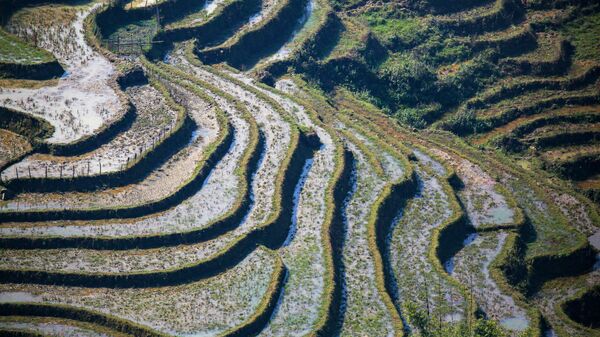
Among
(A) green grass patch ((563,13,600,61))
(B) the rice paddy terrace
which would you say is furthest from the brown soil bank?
(A) green grass patch ((563,13,600,61))

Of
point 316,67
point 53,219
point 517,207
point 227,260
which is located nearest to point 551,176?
point 517,207

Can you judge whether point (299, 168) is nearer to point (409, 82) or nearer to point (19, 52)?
point (409, 82)

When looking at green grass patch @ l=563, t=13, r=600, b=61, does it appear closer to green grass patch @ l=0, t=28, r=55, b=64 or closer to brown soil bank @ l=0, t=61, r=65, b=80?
green grass patch @ l=0, t=28, r=55, b=64

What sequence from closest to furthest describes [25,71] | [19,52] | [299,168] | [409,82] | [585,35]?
[299,168] < [25,71] < [19,52] < [409,82] < [585,35]

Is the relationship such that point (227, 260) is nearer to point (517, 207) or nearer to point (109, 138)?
point (109, 138)

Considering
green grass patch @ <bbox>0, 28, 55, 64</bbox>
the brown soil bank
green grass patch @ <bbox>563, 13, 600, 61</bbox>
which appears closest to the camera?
the brown soil bank

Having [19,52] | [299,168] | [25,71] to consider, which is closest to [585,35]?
[299,168]

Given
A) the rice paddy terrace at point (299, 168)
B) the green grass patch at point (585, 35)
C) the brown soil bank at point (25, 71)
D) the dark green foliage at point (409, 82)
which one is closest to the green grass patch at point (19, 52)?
the rice paddy terrace at point (299, 168)

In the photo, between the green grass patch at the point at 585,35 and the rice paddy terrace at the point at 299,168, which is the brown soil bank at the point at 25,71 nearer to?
the rice paddy terrace at the point at 299,168
